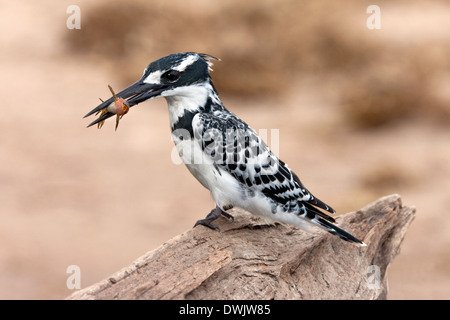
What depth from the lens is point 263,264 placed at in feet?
13.3

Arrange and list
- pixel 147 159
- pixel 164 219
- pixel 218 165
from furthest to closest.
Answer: pixel 147 159 → pixel 164 219 → pixel 218 165

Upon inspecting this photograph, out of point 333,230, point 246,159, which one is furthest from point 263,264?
point 246,159

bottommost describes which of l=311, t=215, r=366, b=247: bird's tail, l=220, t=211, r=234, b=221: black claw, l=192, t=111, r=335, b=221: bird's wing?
l=311, t=215, r=366, b=247: bird's tail

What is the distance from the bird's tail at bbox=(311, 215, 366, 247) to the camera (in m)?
4.13

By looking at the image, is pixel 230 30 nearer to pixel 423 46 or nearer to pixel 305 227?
pixel 423 46

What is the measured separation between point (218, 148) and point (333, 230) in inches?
37.1

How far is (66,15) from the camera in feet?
42.9

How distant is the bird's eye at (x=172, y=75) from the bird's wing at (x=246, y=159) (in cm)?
28

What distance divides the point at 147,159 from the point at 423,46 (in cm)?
511

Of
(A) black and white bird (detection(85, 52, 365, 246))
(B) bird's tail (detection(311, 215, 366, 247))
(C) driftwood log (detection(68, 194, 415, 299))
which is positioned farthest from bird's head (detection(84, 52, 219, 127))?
(B) bird's tail (detection(311, 215, 366, 247))

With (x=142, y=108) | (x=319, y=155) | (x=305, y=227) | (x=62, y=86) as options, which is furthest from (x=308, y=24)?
(x=305, y=227)
